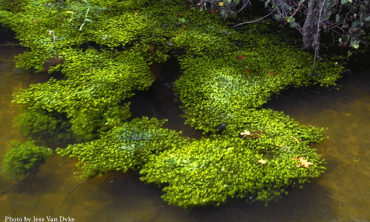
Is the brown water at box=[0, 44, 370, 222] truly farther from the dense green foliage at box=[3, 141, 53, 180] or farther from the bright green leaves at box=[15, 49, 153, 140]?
the bright green leaves at box=[15, 49, 153, 140]

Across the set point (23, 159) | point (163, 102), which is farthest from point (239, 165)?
point (23, 159)

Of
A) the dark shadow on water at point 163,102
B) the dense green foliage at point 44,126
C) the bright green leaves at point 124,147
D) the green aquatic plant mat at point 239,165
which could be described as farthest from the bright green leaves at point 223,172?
the dense green foliage at point 44,126

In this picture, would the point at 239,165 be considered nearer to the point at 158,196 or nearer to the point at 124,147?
the point at 158,196

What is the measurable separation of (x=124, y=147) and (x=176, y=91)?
106cm

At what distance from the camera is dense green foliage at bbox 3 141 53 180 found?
2.80 m

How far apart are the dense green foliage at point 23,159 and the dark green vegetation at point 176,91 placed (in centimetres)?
17

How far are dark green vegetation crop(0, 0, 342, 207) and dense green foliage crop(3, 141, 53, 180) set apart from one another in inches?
6.6

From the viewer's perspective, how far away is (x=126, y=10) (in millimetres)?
4973

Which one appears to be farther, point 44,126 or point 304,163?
point 44,126

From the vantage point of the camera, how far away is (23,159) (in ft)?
9.46

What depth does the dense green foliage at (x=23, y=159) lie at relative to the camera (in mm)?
2799

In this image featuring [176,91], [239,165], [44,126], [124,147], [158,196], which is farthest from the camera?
[176,91]

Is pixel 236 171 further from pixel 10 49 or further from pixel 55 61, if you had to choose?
pixel 10 49

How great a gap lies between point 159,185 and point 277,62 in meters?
2.33
